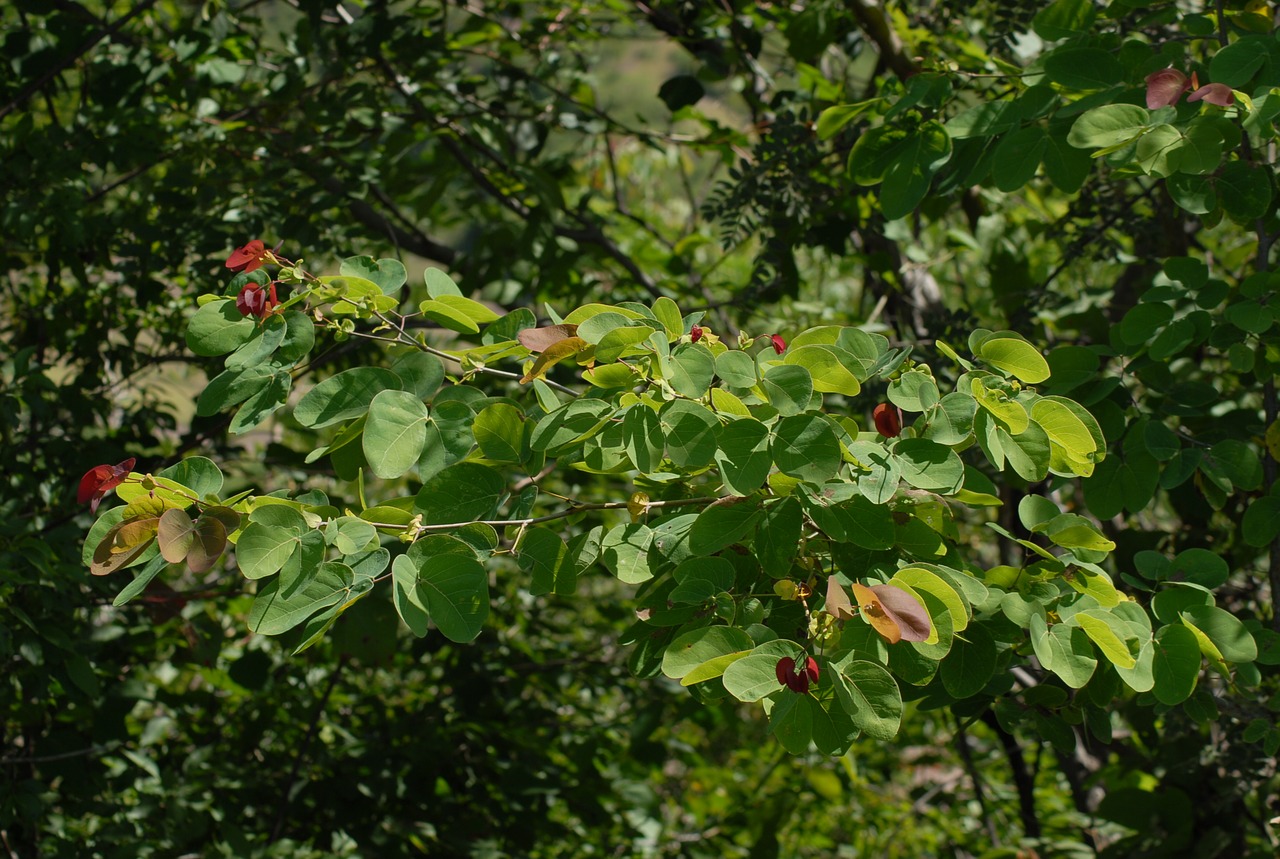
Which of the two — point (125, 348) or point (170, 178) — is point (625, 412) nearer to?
point (170, 178)

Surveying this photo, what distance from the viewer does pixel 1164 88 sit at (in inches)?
52.0

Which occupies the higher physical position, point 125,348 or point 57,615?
point 125,348

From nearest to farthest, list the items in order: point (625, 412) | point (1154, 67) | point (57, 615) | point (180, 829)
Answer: point (625, 412)
point (1154, 67)
point (57, 615)
point (180, 829)

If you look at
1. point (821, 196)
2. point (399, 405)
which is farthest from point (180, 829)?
point (821, 196)

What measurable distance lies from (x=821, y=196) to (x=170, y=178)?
55.1 inches

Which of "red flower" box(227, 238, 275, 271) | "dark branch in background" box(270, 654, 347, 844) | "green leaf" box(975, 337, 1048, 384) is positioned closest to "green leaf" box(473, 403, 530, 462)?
"red flower" box(227, 238, 275, 271)

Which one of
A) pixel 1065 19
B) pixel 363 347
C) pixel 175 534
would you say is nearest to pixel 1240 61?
pixel 1065 19

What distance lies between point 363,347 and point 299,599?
1.30 metres

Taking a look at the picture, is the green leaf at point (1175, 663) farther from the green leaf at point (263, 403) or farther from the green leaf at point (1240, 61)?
the green leaf at point (263, 403)

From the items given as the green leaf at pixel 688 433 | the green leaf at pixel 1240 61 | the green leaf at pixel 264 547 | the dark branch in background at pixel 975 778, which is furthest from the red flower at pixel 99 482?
the dark branch in background at pixel 975 778

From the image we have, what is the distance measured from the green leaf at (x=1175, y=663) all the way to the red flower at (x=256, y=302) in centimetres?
106

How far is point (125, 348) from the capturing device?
7.61 feet

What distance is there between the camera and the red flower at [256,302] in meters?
1.14

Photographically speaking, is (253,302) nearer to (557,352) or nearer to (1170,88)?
(557,352)
